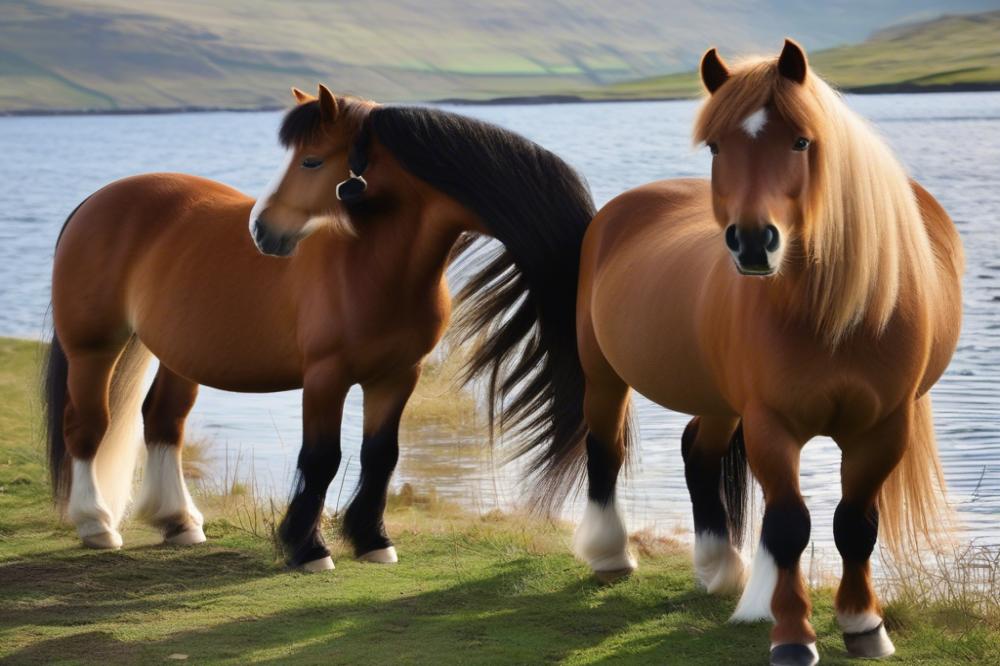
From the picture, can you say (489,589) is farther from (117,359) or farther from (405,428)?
(405,428)

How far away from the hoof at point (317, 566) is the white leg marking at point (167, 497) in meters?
1.01

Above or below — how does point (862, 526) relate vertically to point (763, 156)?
below

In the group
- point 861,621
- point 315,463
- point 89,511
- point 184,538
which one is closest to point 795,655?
point 861,621

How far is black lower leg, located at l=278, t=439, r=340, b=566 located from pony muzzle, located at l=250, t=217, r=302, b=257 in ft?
2.86

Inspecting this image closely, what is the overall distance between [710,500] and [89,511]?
10.3 feet

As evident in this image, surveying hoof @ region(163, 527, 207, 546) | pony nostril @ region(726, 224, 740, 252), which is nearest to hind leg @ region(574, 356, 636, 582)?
pony nostril @ region(726, 224, 740, 252)

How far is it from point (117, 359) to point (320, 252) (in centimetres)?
153

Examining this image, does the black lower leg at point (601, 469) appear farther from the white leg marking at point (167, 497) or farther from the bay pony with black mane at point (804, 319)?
the white leg marking at point (167, 497)

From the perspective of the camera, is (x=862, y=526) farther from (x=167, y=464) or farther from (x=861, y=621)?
(x=167, y=464)

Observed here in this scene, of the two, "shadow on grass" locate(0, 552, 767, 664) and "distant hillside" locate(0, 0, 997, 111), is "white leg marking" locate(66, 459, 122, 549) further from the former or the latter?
"distant hillside" locate(0, 0, 997, 111)

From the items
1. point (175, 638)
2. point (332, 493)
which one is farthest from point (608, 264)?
point (332, 493)

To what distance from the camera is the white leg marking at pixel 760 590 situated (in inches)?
166

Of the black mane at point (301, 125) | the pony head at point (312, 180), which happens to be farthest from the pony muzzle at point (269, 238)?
the black mane at point (301, 125)

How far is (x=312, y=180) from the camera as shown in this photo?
5617mm
